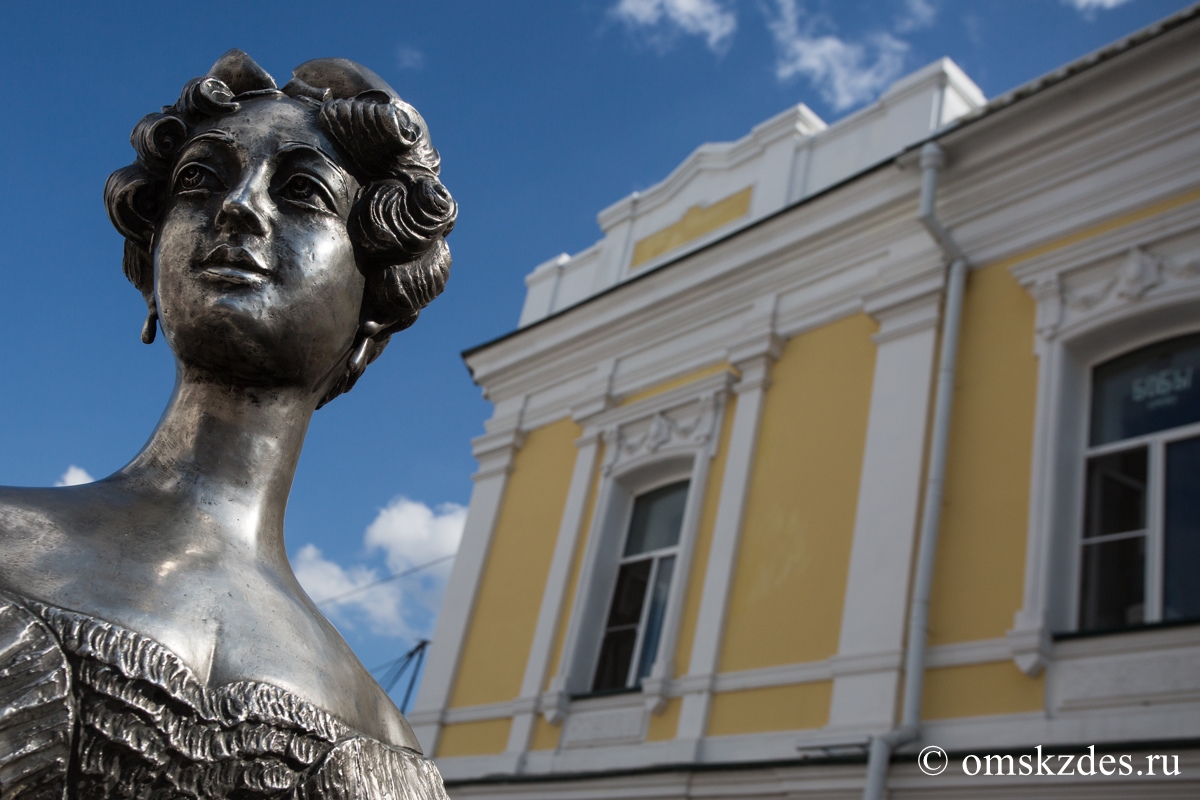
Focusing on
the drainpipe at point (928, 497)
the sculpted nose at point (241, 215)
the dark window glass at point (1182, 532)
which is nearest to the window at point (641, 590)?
the drainpipe at point (928, 497)

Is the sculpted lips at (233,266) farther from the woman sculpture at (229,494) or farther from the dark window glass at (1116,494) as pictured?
the dark window glass at (1116,494)

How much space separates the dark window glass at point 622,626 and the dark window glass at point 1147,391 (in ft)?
12.3

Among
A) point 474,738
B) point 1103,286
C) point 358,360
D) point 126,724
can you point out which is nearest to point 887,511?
point 1103,286

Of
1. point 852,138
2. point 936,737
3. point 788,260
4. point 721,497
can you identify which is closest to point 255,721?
point 936,737

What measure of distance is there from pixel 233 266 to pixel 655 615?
805 centimetres

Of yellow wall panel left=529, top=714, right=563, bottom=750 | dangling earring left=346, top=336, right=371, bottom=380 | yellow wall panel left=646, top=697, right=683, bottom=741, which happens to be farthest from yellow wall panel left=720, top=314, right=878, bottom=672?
dangling earring left=346, top=336, right=371, bottom=380

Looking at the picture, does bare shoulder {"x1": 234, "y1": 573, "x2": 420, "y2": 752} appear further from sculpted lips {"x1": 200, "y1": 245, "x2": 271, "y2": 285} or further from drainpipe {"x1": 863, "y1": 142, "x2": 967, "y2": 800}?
drainpipe {"x1": 863, "y1": 142, "x2": 967, "y2": 800}

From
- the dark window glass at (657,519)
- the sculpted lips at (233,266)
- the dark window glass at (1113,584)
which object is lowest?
the sculpted lips at (233,266)

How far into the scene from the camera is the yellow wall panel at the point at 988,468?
21.9 ft

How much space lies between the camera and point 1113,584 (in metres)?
6.47

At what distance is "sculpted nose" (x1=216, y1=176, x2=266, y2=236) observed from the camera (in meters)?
1.23

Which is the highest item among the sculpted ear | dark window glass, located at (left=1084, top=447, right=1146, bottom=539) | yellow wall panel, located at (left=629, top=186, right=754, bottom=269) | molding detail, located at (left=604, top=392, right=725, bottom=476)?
yellow wall panel, located at (left=629, top=186, right=754, bottom=269)

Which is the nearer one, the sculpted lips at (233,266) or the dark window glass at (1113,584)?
the sculpted lips at (233,266)

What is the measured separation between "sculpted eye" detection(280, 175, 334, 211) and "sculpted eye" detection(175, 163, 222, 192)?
0.25 feet
